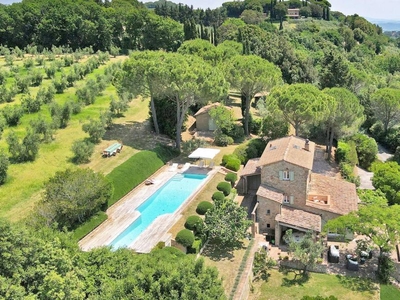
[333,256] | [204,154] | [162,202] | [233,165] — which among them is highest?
[204,154]

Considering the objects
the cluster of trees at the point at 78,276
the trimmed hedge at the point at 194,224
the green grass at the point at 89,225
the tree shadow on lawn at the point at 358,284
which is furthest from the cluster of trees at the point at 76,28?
the cluster of trees at the point at 78,276

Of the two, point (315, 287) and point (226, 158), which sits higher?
point (226, 158)

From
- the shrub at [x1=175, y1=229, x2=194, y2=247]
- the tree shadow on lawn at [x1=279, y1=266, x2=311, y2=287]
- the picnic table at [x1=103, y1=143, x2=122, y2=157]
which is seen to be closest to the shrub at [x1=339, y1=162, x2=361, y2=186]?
the tree shadow on lawn at [x1=279, y1=266, x2=311, y2=287]

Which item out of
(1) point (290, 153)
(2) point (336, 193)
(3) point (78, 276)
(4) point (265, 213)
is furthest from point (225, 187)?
(3) point (78, 276)

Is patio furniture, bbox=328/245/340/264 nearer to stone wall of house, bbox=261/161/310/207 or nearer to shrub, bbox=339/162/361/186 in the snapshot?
stone wall of house, bbox=261/161/310/207

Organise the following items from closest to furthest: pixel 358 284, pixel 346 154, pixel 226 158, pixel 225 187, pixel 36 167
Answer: pixel 358 284
pixel 36 167
pixel 225 187
pixel 226 158
pixel 346 154

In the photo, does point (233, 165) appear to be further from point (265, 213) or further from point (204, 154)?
point (265, 213)
